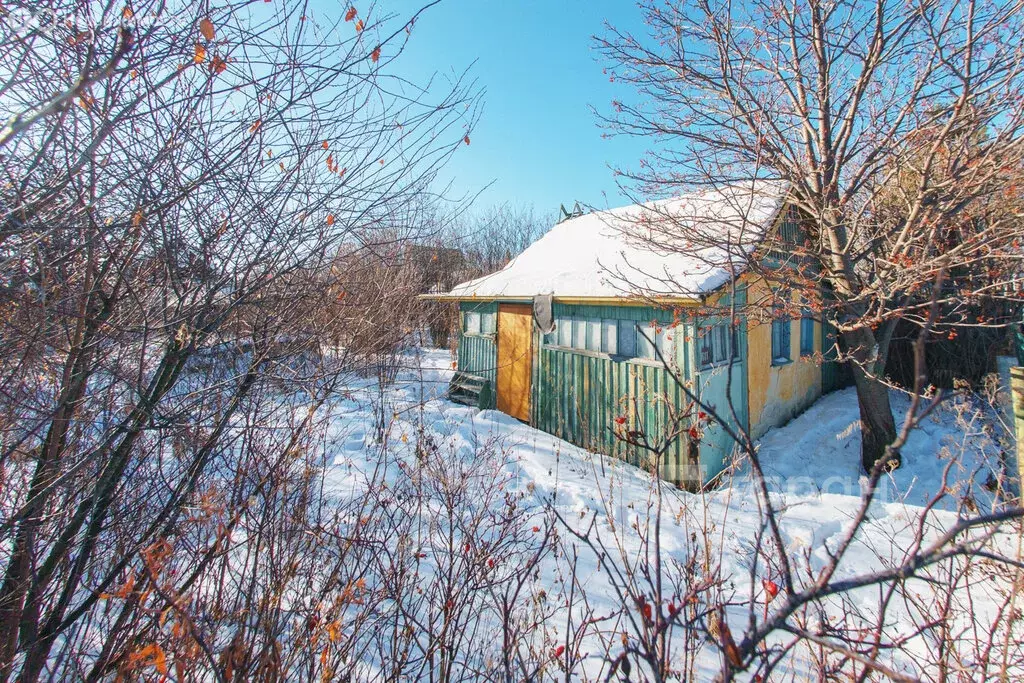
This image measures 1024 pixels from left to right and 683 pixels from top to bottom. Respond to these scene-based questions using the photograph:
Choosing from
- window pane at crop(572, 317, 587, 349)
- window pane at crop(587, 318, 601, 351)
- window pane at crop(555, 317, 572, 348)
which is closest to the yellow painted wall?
window pane at crop(587, 318, 601, 351)

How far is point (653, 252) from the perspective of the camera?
22.7 feet

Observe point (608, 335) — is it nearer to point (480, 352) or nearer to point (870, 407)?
point (480, 352)

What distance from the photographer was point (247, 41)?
6.88 feet

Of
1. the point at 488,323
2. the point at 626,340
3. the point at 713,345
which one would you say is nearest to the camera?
the point at 713,345

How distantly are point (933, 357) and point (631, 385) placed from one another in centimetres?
760

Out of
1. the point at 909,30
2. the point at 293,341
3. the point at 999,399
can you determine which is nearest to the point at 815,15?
the point at 909,30

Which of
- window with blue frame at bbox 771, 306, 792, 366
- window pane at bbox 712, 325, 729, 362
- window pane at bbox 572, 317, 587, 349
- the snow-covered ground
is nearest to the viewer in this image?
the snow-covered ground

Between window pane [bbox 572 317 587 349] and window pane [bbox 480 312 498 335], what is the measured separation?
2.16 metres

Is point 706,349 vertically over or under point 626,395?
over

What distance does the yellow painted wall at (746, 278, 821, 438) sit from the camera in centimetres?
737

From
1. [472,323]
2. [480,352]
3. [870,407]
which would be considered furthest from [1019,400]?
[472,323]

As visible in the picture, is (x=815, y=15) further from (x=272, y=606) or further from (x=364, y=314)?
(x=272, y=606)

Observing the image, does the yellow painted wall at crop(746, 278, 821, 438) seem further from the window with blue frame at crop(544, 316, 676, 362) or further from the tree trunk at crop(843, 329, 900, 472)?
the window with blue frame at crop(544, 316, 676, 362)

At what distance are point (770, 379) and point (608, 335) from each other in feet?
10.4
